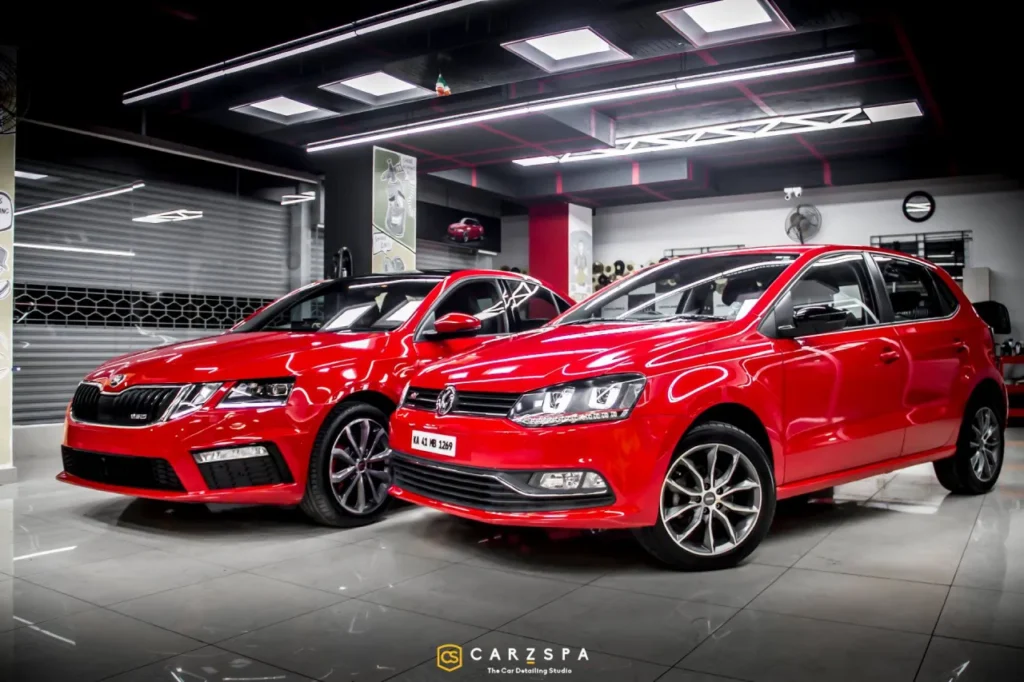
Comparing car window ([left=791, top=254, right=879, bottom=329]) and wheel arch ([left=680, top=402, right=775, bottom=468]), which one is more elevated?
car window ([left=791, top=254, right=879, bottom=329])

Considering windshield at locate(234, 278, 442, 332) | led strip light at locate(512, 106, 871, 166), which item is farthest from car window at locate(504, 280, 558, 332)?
led strip light at locate(512, 106, 871, 166)

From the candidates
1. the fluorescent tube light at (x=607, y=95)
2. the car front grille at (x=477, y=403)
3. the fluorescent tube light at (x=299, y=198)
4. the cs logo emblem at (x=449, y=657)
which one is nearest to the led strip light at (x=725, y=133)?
the fluorescent tube light at (x=607, y=95)

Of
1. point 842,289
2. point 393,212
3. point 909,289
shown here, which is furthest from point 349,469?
point 393,212

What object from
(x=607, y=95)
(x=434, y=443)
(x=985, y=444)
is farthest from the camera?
(x=607, y=95)

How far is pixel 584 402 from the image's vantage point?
297 cm

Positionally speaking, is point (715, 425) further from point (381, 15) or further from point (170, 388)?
point (381, 15)

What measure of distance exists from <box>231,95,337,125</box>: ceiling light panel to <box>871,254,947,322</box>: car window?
597cm

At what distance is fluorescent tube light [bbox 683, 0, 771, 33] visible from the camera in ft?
19.8

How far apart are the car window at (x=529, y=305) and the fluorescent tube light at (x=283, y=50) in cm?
203

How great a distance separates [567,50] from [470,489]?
4898mm

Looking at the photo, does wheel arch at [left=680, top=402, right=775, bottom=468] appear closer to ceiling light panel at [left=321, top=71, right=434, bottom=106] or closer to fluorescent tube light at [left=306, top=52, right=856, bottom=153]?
fluorescent tube light at [left=306, top=52, right=856, bottom=153]

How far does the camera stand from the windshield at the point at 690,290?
3.76m

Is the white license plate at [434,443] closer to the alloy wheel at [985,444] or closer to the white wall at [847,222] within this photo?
the alloy wheel at [985,444]

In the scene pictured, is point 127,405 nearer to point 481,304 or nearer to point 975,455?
point 481,304
